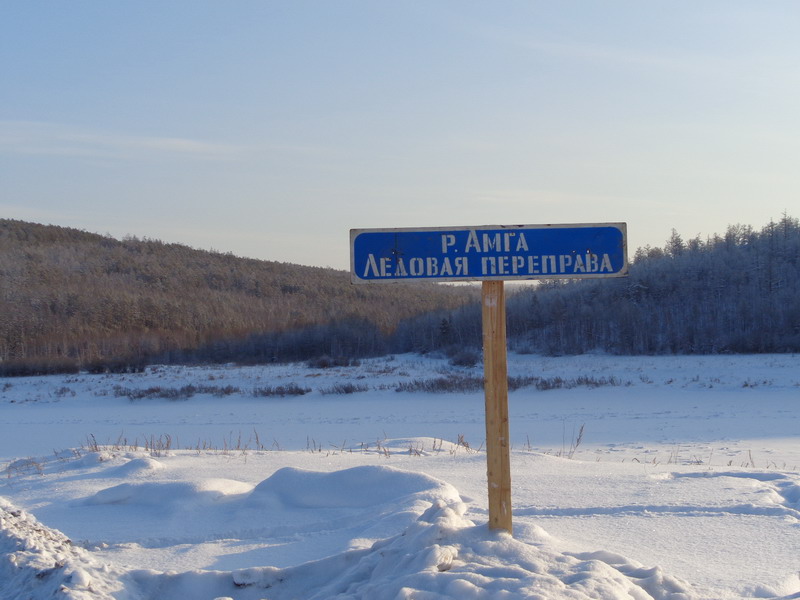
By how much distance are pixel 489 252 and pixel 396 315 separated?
46029 millimetres

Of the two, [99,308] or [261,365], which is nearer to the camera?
[261,365]

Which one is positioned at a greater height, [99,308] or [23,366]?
[99,308]

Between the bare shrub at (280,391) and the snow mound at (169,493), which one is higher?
the snow mound at (169,493)

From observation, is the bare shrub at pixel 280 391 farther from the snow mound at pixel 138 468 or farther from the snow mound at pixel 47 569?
the snow mound at pixel 47 569

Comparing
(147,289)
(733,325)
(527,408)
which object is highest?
(147,289)

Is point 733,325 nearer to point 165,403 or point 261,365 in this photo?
point 261,365

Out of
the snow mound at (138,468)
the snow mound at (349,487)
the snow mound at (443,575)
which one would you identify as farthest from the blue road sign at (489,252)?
the snow mound at (138,468)

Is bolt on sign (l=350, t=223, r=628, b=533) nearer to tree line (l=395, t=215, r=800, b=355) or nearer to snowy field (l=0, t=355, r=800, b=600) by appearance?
snowy field (l=0, t=355, r=800, b=600)

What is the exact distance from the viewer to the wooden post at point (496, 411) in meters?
4.32

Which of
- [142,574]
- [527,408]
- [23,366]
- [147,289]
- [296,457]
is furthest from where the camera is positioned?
[147,289]

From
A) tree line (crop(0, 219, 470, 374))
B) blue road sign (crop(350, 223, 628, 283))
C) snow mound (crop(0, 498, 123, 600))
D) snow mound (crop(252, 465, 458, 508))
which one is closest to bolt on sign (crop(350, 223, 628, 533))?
blue road sign (crop(350, 223, 628, 283))

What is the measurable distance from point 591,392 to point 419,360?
34.7 feet

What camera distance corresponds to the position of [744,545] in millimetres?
4727

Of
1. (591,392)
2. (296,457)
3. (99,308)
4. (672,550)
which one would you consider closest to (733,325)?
(591,392)
